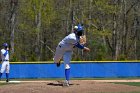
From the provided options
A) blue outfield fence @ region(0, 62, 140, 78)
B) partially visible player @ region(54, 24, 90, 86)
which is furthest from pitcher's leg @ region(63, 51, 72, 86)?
blue outfield fence @ region(0, 62, 140, 78)

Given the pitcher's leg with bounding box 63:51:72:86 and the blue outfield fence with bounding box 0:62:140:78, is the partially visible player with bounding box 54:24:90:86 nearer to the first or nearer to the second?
the pitcher's leg with bounding box 63:51:72:86

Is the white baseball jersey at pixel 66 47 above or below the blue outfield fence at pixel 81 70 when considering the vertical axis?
above

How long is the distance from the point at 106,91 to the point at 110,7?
101 ft

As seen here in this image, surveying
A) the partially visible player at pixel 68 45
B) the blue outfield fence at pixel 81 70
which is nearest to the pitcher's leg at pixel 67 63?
the partially visible player at pixel 68 45

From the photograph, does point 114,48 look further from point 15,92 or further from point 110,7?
point 15,92

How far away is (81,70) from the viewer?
2577 cm

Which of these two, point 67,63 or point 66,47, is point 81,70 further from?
point 66,47

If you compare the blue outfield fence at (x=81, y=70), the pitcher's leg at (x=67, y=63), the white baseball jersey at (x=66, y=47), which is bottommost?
the blue outfield fence at (x=81, y=70)

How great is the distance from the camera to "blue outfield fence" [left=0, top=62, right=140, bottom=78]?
25347 mm

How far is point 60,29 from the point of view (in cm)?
5491

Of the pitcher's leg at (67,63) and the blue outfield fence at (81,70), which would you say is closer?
the pitcher's leg at (67,63)

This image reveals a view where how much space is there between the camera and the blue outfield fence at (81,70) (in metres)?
25.3

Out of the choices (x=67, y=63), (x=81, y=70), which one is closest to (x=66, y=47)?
(x=67, y=63)

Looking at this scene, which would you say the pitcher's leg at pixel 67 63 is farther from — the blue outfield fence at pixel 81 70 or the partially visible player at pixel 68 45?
the blue outfield fence at pixel 81 70
